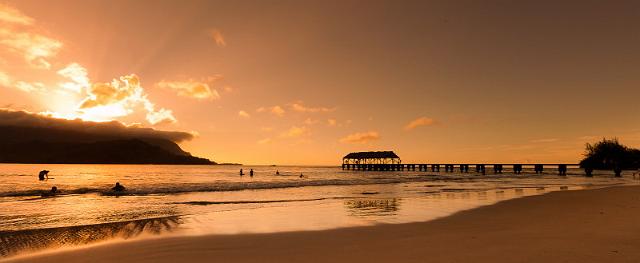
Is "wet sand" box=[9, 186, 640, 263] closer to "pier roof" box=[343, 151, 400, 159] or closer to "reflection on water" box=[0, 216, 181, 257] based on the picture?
"reflection on water" box=[0, 216, 181, 257]

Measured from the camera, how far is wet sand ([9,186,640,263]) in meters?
7.24

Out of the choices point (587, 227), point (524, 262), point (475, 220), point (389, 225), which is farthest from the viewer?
point (475, 220)

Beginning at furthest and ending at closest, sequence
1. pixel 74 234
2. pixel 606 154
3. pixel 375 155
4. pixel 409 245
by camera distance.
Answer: pixel 375 155 < pixel 606 154 < pixel 74 234 < pixel 409 245

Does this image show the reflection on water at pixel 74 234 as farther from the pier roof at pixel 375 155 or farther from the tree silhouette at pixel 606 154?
the pier roof at pixel 375 155

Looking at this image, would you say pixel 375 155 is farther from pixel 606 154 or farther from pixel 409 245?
pixel 409 245

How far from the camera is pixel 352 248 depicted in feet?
27.7

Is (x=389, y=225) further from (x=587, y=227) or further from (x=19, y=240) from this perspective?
(x=19, y=240)

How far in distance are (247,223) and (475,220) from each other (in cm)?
789

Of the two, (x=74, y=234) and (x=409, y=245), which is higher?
(x=409, y=245)

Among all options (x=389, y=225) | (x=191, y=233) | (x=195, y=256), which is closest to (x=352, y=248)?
(x=195, y=256)

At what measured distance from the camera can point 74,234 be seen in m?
11.8

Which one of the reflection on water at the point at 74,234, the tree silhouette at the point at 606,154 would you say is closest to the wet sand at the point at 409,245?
the reflection on water at the point at 74,234

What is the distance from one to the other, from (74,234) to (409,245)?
1006 centimetres

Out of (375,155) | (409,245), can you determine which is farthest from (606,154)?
(409,245)
